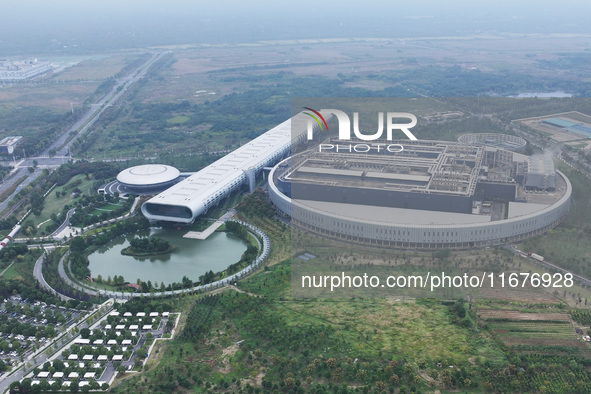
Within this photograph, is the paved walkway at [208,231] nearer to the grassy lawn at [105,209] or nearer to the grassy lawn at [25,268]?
the grassy lawn at [105,209]

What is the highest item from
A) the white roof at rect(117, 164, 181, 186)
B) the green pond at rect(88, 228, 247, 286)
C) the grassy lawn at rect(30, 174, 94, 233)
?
the white roof at rect(117, 164, 181, 186)

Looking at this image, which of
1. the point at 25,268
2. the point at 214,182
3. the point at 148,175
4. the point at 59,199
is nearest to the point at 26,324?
the point at 25,268

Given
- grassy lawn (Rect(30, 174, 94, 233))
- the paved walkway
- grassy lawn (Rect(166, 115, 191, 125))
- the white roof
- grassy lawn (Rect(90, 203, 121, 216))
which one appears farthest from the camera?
grassy lawn (Rect(166, 115, 191, 125))

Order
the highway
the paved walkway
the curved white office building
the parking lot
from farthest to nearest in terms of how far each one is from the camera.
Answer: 1. the highway
2. the curved white office building
3. the paved walkway
4. the parking lot

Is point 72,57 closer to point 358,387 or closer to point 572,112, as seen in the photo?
point 572,112

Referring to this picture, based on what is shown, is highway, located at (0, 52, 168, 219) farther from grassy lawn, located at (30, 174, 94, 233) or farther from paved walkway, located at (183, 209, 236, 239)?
paved walkway, located at (183, 209, 236, 239)

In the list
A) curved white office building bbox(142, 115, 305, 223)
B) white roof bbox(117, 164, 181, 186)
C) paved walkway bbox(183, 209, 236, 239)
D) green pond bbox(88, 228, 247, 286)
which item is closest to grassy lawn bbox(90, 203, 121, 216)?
white roof bbox(117, 164, 181, 186)

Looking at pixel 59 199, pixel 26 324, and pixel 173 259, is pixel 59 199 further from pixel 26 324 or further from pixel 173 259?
pixel 26 324

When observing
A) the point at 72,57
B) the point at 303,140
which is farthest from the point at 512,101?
the point at 72,57

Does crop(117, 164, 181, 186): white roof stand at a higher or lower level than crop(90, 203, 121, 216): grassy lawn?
higher

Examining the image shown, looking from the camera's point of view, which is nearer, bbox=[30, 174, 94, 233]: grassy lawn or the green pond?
the green pond
